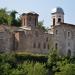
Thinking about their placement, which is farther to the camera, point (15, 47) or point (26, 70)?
point (15, 47)

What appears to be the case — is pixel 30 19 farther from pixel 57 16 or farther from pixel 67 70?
pixel 67 70

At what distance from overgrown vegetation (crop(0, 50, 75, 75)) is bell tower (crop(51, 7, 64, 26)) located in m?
7.33

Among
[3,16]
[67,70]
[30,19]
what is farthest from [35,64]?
[3,16]

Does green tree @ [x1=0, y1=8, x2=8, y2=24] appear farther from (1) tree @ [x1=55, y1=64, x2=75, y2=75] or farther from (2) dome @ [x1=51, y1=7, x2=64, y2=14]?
(1) tree @ [x1=55, y1=64, x2=75, y2=75]

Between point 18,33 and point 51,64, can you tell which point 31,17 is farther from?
point 51,64

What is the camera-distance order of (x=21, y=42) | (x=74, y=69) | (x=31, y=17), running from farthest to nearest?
1. (x=31, y=17)
2. (x=21, y=42)
3. (x=74, y=69)

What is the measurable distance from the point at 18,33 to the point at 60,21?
7.48m

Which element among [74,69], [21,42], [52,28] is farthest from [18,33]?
[74,69]

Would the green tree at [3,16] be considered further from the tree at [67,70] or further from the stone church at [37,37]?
the tree at [67,70]

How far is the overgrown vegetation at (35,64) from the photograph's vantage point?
4178 centimetres

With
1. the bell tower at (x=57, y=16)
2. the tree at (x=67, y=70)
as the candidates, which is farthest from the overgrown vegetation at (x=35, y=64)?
the bell tower at (x=57, y=16)

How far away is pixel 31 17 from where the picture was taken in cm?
5547

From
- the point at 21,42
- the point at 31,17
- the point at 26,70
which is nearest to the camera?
the point at 26,70

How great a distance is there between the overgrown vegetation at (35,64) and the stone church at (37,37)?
3.52m
